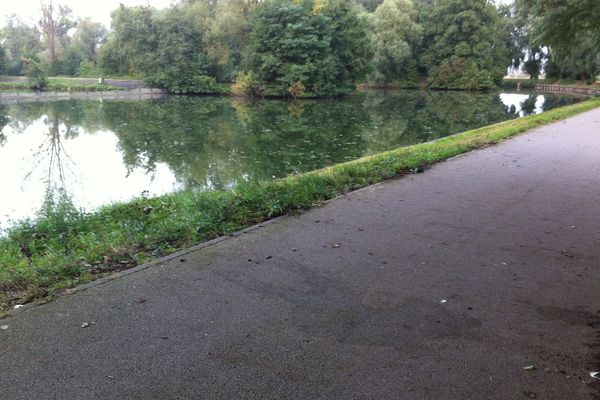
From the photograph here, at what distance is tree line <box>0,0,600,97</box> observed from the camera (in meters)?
47.3

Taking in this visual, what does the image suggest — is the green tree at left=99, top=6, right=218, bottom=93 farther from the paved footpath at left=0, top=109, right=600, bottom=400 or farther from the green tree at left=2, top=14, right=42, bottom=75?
the paved footpath at left=0, top=109, right=600, bottom=400

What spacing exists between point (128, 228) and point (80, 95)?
45.1m

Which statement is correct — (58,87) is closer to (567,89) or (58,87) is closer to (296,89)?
(296,89)

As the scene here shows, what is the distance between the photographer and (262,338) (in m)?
3.62

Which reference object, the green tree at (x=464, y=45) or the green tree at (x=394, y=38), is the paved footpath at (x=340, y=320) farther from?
the green tree at (x=464, y=45)

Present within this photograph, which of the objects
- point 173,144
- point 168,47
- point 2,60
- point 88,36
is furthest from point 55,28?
point 173,144

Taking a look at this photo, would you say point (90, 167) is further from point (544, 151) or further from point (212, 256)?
point (544, 151)

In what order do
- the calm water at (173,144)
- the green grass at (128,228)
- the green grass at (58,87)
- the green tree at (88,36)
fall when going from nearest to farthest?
the green grass at (128,228) < the calm water at (173,144) < the green grass at (58,87) < the green tree at (88,36)

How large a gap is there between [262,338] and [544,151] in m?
11.1

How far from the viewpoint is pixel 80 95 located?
152 ft

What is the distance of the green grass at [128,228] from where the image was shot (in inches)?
185

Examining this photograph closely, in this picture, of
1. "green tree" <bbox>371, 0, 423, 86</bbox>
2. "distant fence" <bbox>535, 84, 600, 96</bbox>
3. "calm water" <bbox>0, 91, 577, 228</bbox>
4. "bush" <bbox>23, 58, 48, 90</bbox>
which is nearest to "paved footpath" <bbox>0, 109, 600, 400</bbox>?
"calm water" <bbox>0, 91, 577, 228</bbox>

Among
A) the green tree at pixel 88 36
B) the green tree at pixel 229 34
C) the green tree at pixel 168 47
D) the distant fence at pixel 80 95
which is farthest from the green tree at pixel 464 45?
the green tree at pixel 88 36

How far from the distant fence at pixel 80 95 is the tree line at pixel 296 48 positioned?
1910mm
